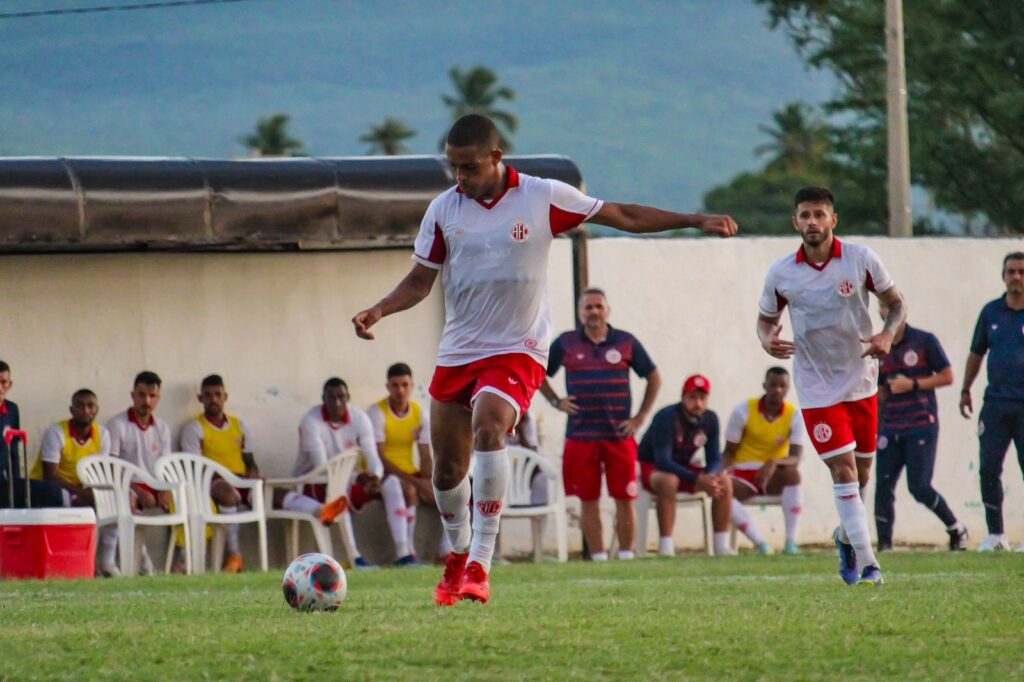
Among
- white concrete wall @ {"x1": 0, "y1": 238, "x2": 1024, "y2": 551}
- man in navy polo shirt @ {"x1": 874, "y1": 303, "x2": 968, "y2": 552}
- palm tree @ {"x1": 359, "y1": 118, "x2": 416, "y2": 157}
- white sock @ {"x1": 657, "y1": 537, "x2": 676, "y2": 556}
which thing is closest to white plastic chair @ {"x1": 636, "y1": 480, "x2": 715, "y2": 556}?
white sock @ {"x1": 657, "y1": 537, "x2": 676, "y2": 556}

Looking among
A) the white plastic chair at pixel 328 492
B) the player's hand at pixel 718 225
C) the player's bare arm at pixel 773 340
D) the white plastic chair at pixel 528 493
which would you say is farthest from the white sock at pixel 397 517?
the player's hand at pixel 718 225

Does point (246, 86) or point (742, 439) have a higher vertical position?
point (246, 86)

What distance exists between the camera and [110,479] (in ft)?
49.8

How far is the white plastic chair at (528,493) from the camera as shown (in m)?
16.5

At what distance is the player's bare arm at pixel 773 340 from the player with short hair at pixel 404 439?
6.64 meters

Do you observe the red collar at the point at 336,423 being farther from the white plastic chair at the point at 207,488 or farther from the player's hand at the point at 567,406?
the player's hand at the point at 567,406

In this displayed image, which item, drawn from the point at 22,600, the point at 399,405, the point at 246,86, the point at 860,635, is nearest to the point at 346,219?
the point at 399,405

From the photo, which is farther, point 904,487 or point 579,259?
point 904,487

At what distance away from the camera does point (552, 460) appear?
18.0 m

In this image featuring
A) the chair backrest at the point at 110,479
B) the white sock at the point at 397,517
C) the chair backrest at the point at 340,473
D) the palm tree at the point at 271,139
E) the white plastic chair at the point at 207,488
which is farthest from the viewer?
the palm tree at the point at 271,139

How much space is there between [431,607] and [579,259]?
32.6 ft

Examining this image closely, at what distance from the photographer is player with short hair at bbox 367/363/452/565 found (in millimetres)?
16422

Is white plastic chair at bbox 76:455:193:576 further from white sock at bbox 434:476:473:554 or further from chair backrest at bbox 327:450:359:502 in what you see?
white sock at bbox 434:476:473:554

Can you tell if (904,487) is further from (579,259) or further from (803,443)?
(579,259)
